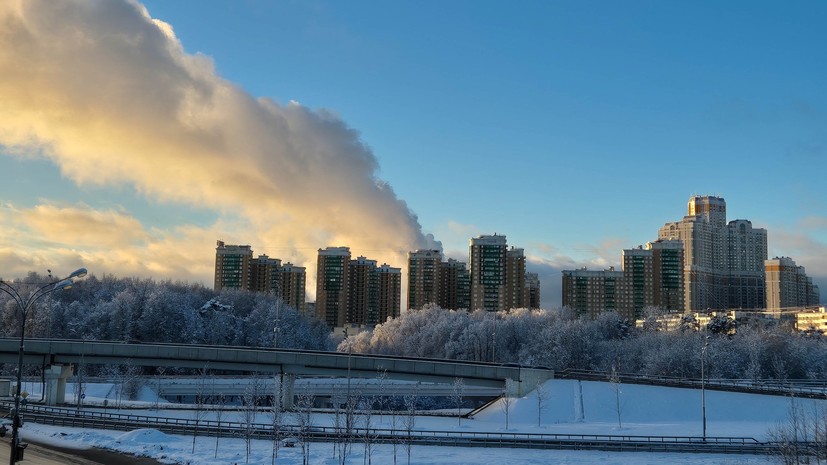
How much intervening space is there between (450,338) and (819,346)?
61630mm

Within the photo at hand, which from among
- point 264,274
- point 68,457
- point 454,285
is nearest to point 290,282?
point 264,274

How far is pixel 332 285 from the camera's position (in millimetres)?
192500

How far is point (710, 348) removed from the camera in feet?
358

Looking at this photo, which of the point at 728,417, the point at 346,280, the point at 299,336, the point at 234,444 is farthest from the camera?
the point at 346,280

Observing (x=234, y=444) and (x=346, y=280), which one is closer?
(x=234, y=444)

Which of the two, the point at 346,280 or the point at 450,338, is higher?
the point at 346,280

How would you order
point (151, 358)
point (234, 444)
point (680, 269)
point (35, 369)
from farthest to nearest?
point (680, 269) → point (35, 369) → point (151, 358) → point (234, 444)

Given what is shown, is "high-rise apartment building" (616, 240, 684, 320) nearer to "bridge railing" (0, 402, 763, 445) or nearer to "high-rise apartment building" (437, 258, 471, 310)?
"high-rise apartment building" (437, 258, 471, 310)

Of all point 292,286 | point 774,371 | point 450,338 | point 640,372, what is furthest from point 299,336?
point 774,371

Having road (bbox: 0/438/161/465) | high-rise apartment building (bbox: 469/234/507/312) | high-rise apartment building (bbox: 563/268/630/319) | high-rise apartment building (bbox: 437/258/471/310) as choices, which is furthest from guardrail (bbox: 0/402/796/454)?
high-rise apartment building (bbox: 437/258/471/310)

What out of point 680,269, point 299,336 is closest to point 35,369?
point 299,336

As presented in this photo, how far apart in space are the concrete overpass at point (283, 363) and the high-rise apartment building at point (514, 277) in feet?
294

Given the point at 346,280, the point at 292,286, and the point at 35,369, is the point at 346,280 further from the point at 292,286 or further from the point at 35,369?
the point at 35,369

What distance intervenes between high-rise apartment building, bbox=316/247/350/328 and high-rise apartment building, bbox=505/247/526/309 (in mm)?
44858
